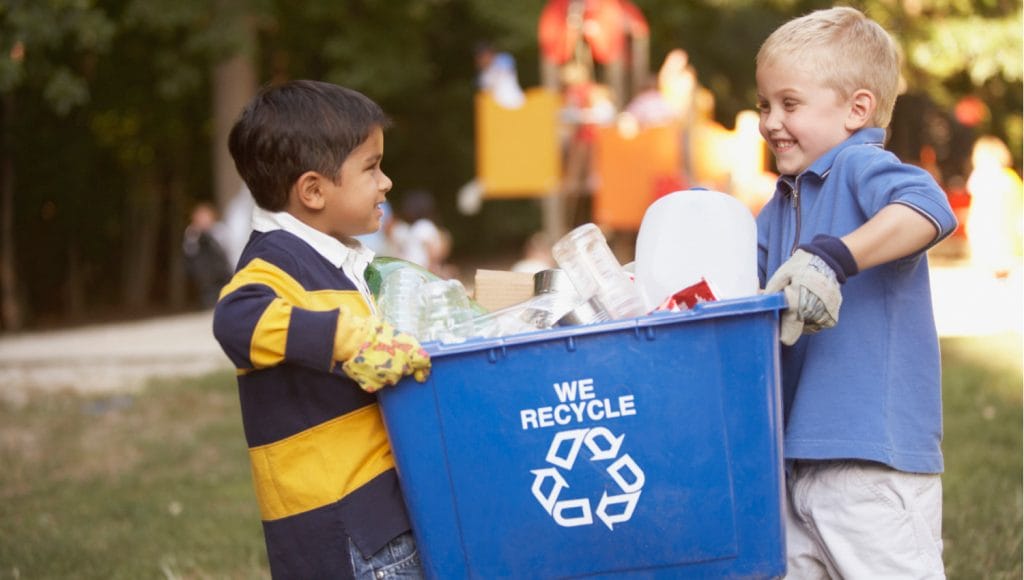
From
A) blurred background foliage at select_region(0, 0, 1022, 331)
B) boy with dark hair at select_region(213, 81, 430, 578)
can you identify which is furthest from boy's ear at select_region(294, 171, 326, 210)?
blurred background foliage at select_region(0, 0, 1022, 331)

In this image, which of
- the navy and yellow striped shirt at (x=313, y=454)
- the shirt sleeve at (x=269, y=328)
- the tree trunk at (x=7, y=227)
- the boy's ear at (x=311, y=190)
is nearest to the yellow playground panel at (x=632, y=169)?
the boy's ear at (x=311, y=190)

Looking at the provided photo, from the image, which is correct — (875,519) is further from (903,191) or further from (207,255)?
(207,255)

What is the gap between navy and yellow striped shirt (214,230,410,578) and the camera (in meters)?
2.37

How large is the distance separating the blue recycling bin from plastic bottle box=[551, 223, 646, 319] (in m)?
0.21

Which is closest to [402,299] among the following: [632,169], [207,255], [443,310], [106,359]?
[443,310]

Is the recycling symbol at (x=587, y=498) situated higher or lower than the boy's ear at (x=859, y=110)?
lower

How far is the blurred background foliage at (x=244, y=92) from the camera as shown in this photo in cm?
1653

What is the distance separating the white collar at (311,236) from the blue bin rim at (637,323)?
1.50ft

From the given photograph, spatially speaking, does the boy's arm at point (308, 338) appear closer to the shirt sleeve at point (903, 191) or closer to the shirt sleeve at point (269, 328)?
the shirt sleeve at point (269, 328)

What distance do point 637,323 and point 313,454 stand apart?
2.32 feet

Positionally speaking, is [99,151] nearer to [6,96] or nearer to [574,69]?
[6,96]

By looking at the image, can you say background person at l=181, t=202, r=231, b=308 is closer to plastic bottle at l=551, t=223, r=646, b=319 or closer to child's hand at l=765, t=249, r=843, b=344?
plastic bottle at l=551, t=223, r=646, b=319

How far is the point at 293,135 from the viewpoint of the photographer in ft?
8.12

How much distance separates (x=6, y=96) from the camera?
674 inches
